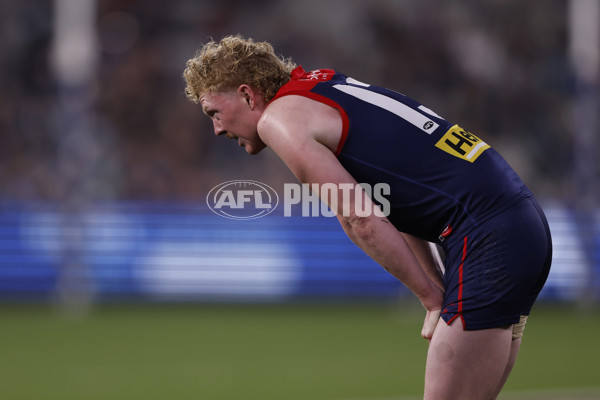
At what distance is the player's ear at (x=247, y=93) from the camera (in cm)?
316

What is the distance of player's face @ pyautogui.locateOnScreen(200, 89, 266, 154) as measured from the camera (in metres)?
3.17

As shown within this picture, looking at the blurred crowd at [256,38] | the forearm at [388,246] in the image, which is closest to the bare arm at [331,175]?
the forearm at [388,246]

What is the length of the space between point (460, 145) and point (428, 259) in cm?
54

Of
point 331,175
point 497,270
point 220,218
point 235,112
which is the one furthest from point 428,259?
point 220,218

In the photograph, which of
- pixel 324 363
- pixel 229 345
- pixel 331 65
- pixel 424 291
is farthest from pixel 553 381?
pixel 331 65

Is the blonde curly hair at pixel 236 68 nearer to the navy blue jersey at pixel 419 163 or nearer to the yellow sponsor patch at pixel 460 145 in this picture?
the navy blue jersey at pixel 419 163

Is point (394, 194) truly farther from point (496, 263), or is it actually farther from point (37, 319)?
point (37, 319)

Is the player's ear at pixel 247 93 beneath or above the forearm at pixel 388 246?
above

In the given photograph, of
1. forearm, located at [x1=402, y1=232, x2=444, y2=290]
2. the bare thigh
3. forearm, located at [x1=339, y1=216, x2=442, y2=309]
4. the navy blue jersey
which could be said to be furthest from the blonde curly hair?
the bare thigh

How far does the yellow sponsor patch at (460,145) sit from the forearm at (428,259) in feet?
1.62

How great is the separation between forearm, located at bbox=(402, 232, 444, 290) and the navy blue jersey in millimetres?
309

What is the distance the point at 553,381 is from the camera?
7156 millimetres

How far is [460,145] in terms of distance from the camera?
3021 millimetres

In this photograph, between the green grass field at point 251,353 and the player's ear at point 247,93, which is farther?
the green grass field at point 251,353
